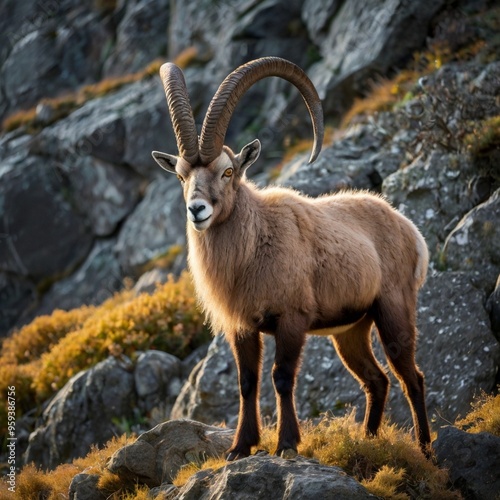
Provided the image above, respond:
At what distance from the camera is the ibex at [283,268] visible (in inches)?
281

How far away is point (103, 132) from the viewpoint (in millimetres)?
22828

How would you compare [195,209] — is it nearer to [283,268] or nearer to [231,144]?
[283,268]

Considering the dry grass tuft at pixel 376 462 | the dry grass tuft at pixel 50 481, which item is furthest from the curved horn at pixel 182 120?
the dry grass tuft at pixel 50 481

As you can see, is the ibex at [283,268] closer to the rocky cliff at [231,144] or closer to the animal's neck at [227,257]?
the animal's neck at [227,257]

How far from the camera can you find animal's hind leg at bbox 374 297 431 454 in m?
8.03

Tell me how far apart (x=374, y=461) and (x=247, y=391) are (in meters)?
1.43

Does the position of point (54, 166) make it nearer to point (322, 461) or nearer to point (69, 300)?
point (69, 300)

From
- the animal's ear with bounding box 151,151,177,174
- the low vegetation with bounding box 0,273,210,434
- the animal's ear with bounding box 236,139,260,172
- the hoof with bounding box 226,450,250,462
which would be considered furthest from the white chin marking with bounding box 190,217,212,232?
the low vegetation with bounding box 0,273,210,434

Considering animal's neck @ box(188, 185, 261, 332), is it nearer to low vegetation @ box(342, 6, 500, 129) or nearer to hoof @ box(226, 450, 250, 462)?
hoof @ box(226, 450, 250, 462)

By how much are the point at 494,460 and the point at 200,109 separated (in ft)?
55.9

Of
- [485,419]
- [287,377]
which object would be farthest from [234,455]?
[485,419]

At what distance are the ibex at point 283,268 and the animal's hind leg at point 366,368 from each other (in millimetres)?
13

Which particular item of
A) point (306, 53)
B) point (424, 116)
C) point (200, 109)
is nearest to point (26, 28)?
point (200, 109)

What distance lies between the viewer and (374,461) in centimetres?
695
